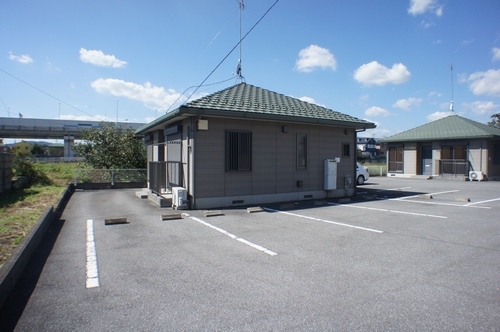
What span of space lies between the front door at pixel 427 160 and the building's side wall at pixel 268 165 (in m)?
14.6

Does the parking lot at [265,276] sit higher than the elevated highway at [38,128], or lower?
lower

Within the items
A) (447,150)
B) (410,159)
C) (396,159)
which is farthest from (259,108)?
(396,159)

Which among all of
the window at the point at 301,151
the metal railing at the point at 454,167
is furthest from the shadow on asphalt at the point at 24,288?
the metal railing at the point at 454,167

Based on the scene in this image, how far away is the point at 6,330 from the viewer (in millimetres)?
2807

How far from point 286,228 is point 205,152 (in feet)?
11.7

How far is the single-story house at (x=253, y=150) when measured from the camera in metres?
9.02

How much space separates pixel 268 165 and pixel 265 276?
6354 millimetres

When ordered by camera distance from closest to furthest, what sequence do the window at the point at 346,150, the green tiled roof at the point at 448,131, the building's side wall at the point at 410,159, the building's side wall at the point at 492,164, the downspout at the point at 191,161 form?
the downspout at the point at 191,161 < the window at the point at 346,150 < the building's side wall at the point at 492,164 < the green tiled roof at the point at 448,131 < the building's side wall at the point at 410,159

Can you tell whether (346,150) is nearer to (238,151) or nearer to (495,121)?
(238,151)

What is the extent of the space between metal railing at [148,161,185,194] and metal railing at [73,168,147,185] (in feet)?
13.9

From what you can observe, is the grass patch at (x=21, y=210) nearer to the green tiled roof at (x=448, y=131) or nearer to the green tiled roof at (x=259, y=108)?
the green tiled roof at (x=259, y=108)

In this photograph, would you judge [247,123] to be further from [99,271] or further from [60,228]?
[99,271]

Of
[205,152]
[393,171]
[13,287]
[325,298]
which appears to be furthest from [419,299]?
[393,171]

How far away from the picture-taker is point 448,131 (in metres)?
22.9
